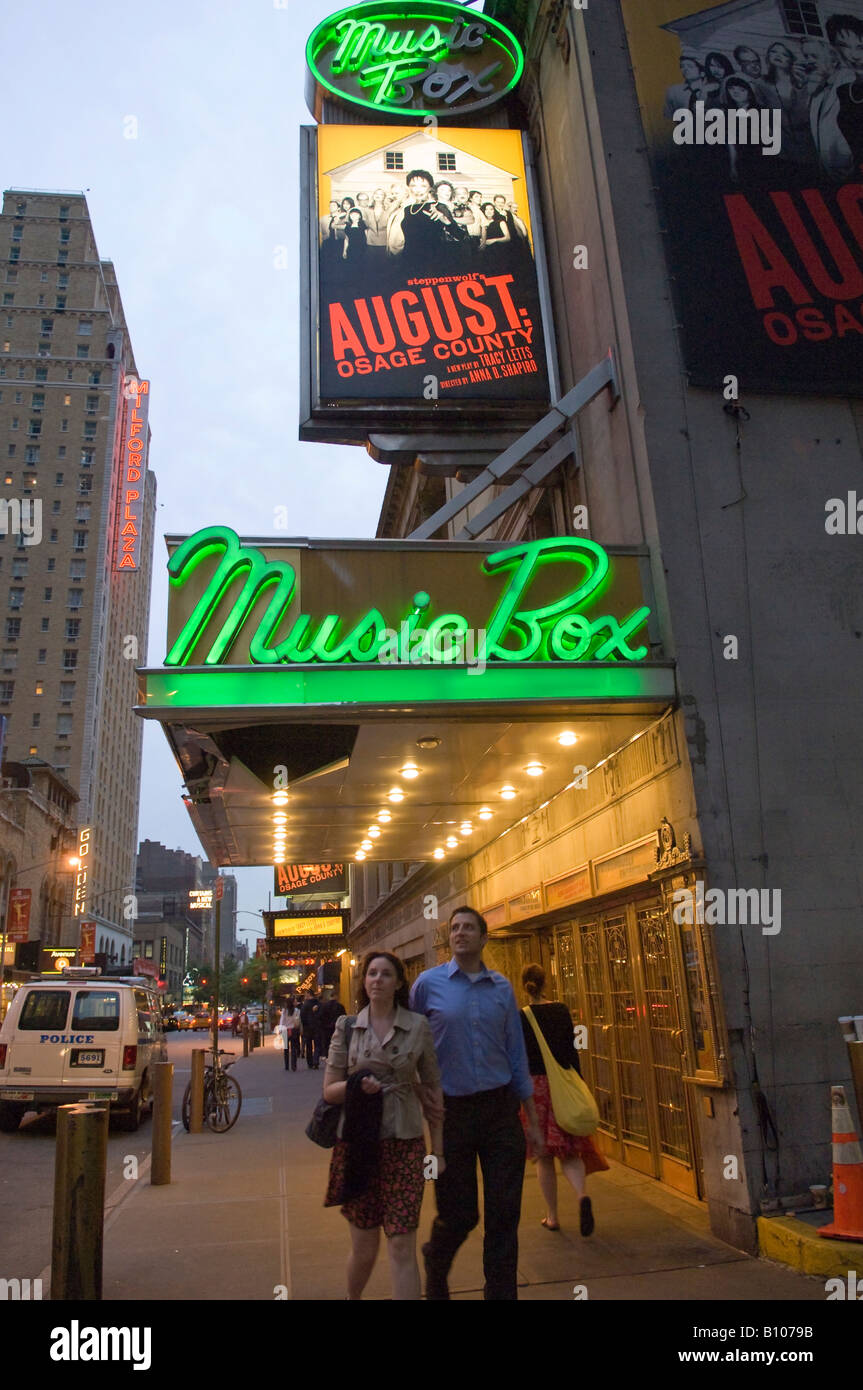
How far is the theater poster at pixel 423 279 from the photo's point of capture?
10.6m

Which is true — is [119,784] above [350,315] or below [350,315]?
above

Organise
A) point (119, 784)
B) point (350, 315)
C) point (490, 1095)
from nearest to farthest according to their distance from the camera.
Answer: point (490, 1095), point (350, 315), point (119, 784)

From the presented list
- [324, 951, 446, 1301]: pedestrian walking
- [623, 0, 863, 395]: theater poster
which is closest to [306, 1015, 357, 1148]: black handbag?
[324, 951, 446, 1301]: pedestrian walking

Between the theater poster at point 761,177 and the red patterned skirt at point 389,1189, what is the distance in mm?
6848

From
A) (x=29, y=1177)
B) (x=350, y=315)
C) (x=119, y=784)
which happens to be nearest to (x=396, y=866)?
(x=29, y=1177)

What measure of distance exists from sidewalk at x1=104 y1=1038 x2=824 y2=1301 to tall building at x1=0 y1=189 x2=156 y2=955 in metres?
64.9

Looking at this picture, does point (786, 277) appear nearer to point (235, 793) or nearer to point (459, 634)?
point (459, 634)

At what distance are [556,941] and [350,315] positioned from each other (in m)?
8.09

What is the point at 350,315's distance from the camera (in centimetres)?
1088

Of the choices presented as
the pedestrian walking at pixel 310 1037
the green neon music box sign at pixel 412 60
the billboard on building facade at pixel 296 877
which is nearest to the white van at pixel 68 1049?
the pedestrian walking at pixel 310 1037

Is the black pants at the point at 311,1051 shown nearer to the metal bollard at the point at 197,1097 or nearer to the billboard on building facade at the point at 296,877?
the billboard on building facade at the point at 296,877
